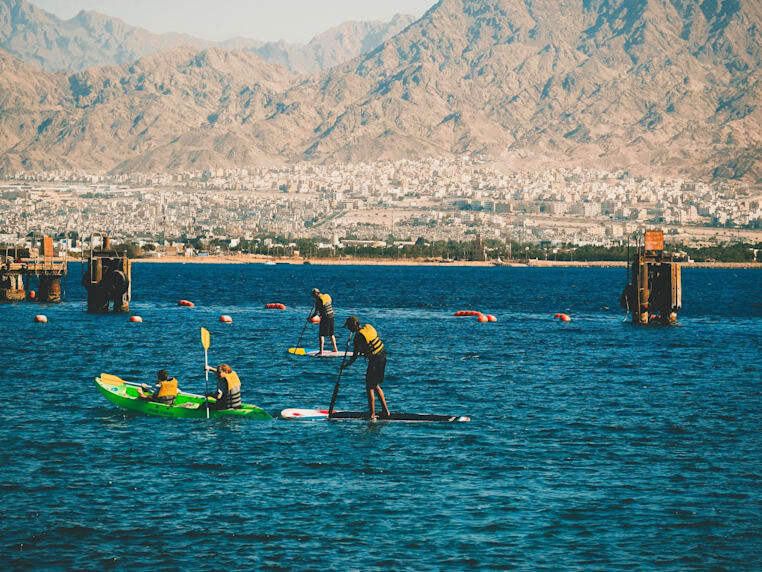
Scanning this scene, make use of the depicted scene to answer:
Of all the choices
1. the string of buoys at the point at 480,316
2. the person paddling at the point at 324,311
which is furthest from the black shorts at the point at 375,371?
the string of buoys at the point at 480,316

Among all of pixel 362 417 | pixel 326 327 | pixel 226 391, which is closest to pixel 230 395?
pixel 226 391

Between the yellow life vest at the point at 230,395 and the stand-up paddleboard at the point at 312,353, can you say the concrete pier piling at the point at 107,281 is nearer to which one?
the stand-up paddleboard at the point at 312,353

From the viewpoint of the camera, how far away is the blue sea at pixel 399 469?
79.4 ft

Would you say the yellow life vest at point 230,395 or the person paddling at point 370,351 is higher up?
the person paddling at point 370,351

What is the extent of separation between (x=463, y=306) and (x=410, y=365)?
2407 inches

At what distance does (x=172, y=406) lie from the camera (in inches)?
1501

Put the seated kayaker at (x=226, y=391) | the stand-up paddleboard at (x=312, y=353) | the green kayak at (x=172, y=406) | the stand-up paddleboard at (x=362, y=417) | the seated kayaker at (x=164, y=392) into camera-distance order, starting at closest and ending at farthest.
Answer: the seated kayaker at (x=226, y=391)
the stand-up paddleboard at (x=362, y=417)
the green kayak at (x=172, y=406)
the seated kayaker at (x=164, y=392)
the stand-up paddleboard at (x=312, y=353)

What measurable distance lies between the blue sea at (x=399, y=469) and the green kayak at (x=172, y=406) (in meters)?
0.44

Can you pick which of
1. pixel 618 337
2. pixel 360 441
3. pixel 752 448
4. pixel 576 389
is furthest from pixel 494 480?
pixel 618 337

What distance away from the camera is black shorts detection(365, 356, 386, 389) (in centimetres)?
3644

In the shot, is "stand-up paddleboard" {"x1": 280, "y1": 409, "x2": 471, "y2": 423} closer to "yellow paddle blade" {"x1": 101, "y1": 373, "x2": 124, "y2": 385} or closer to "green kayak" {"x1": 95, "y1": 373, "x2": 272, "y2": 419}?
"green kayak" {"x1": 95, "y1": 373, "x2": 272, "y2": 419}

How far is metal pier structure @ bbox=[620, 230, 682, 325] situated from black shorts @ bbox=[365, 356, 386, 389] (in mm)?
46490

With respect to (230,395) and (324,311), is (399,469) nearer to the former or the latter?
(230,395)

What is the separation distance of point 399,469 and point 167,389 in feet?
35.8
